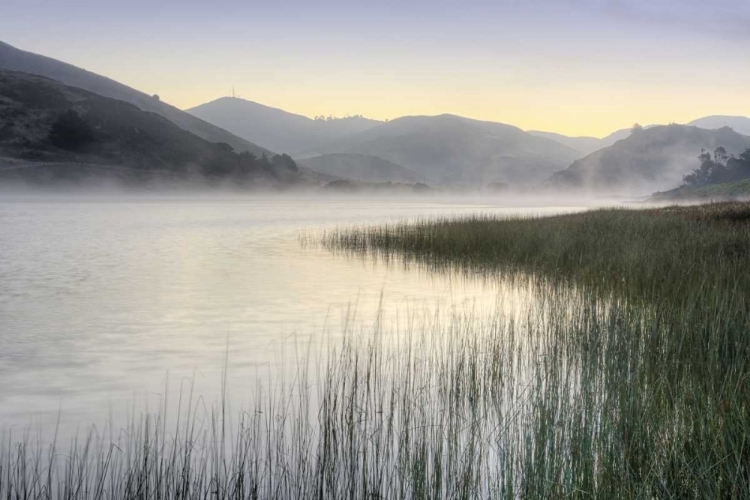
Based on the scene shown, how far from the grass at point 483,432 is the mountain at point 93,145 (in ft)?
329

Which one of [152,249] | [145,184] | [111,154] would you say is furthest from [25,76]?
[152,249]

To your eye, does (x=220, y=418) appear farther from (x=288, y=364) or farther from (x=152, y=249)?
(x=152, y=249)

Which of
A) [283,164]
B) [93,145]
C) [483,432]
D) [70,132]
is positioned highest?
[70,132]

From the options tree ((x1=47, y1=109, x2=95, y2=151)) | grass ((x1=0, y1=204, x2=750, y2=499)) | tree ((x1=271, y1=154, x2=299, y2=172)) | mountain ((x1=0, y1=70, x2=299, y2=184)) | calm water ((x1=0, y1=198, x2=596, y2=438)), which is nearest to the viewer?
grass ((x1=0, y1=204, x2=750, y2=499))

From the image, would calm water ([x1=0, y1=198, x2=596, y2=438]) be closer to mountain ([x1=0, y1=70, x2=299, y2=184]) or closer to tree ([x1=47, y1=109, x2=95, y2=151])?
mountain ([x1=0, y1=70, x2=299, y2=184])

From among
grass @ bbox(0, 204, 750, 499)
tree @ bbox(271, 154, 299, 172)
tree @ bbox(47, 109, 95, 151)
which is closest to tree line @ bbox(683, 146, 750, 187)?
tree @ bbox(271, 154, 299, 172)

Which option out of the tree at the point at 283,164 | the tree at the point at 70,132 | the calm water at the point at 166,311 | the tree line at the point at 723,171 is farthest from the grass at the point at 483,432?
the tree at the point at 283,164

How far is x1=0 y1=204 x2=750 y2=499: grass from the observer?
4.41 m

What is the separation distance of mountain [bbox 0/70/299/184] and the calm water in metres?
83.2

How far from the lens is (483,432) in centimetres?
601

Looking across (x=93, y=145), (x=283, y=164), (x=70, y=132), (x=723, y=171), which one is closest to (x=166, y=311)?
(x=70, y=132)

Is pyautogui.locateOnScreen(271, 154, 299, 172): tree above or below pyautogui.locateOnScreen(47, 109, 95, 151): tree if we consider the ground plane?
below

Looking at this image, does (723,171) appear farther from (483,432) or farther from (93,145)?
(483,432)

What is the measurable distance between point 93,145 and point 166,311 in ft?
366
